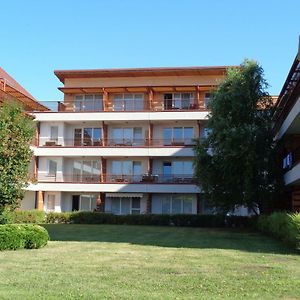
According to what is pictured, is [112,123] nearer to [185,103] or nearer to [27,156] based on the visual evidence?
[185,103]

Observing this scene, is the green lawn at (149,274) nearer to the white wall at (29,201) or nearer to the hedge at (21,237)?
the hedge at (21,237)

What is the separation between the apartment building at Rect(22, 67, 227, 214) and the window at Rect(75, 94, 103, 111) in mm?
99

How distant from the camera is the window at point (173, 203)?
1934 inches

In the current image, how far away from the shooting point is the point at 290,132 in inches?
1216

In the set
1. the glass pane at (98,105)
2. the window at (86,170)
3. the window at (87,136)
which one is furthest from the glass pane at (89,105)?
the window at (86,170)

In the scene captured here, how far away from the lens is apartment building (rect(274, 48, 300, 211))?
2726 centimetres

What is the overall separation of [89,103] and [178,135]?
375 inches

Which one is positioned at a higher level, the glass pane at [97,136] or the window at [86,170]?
the glass pane at [97,136]

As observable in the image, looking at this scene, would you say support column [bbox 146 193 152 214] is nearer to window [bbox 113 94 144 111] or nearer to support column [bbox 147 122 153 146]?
support column [bbox 147 122 153 146]

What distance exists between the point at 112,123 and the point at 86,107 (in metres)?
3.41

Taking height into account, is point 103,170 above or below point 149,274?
above

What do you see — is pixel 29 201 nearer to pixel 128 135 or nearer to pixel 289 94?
pixel 128 135

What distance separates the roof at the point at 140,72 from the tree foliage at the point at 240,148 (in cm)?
1473

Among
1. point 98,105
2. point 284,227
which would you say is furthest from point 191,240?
point 98,105
